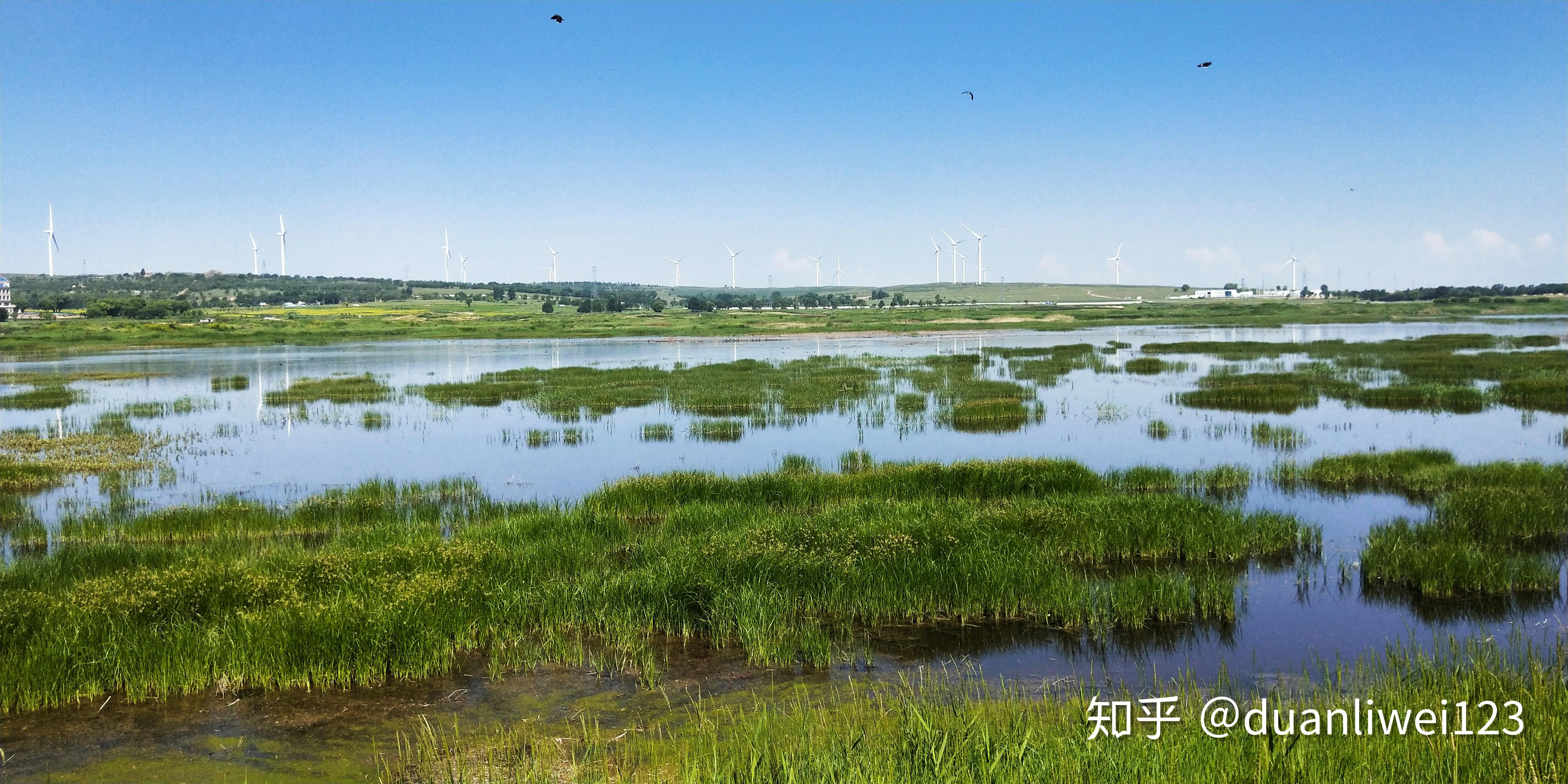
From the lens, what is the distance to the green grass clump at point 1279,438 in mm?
27391

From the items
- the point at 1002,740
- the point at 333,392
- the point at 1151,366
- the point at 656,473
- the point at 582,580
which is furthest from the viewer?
the point at 1151,366

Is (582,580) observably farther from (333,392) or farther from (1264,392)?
(333,392)

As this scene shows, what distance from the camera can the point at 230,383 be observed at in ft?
178

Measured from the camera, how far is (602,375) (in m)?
54.7

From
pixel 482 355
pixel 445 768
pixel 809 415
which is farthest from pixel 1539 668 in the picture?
pixel 482 355

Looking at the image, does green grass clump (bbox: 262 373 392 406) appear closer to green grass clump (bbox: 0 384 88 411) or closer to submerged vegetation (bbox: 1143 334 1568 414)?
green grass clump (bbox: 0 384 88 411)

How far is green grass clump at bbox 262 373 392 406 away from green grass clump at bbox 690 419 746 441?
19.6 m

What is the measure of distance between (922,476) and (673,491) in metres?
5.71

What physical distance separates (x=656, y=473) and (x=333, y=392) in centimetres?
3074

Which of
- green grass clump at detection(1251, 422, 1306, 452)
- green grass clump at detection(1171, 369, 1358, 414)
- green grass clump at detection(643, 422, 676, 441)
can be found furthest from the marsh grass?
green grass clump at detection(1171, 369, 1358, 414)

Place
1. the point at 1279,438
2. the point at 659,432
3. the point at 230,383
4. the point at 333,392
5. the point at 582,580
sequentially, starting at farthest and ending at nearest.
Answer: the point at 230,383
the point at 333,392
the point at 659,432
the point at 1279,438
the point at 582,580

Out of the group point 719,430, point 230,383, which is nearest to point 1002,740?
A: point 719,430

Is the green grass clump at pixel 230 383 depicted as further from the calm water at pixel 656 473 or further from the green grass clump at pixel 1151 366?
the green grass clump at pixel 1151 366

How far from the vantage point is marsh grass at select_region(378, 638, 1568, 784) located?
22.9 feet
